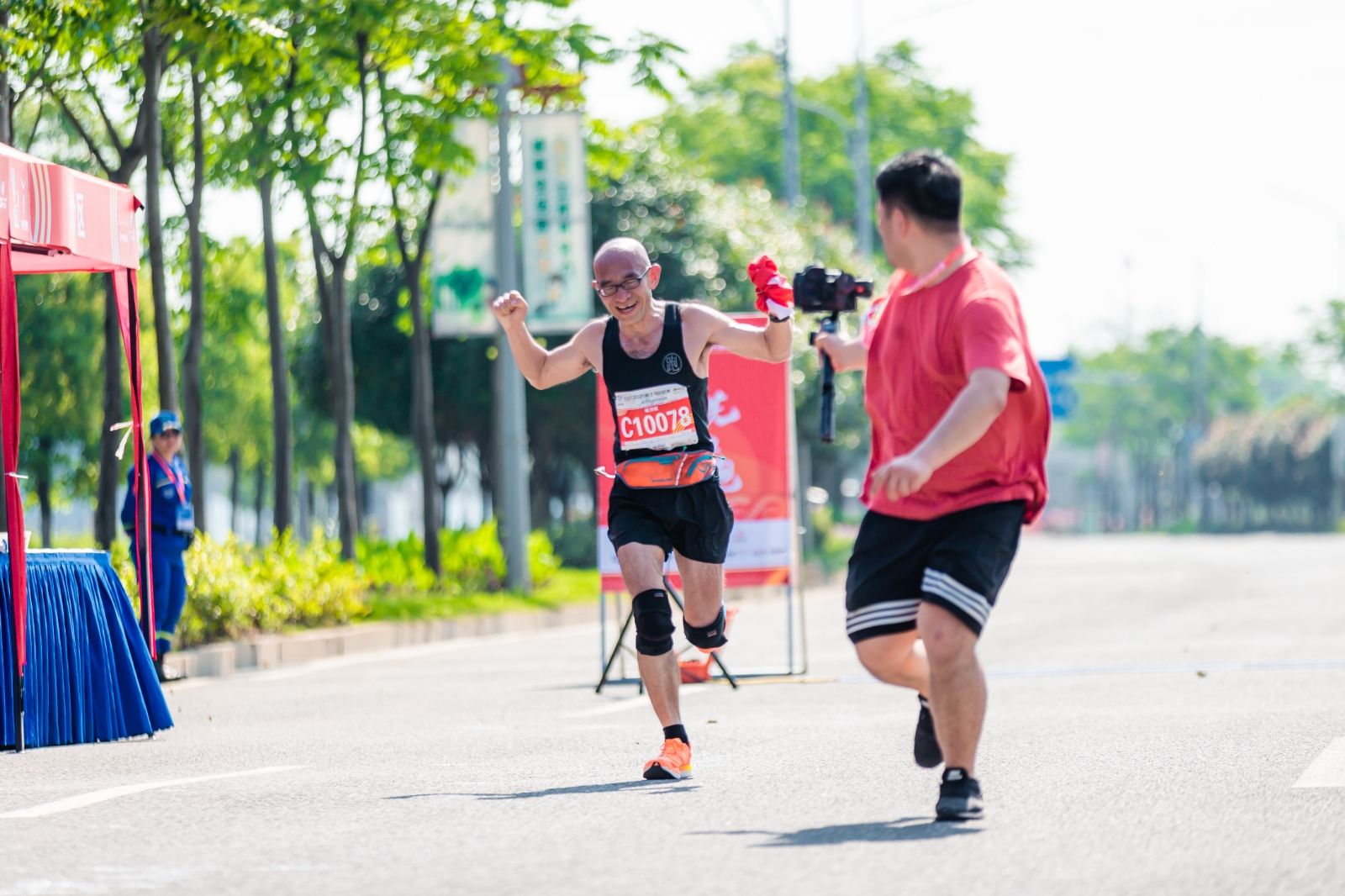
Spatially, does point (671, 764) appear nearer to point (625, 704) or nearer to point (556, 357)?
point (556, 357)

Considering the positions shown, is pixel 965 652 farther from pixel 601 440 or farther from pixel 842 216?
pixel 842 216

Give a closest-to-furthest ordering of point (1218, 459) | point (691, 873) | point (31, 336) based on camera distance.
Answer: point (691, 873), point (31, 336), point (1218, 459)

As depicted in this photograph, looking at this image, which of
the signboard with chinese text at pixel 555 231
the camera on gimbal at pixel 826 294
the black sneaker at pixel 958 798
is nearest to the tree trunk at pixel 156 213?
the signboard with chinese text at pixel 555 231

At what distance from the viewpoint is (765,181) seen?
2283 inches

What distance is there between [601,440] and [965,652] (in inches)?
276

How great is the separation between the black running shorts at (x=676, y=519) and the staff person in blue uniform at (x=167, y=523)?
6.32 m

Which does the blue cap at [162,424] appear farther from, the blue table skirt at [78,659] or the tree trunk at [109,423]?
the tree trunk at [109,423]

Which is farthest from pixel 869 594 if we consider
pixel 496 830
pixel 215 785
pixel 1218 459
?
pixel 1218 459

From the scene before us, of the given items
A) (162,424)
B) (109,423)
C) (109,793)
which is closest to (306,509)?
(109,423)

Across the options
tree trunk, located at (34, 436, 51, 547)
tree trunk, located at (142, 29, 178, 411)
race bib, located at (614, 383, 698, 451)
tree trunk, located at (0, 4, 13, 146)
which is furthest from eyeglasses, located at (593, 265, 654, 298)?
tree trunk, located at (34, 436, 51, 547)

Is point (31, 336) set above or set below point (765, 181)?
below

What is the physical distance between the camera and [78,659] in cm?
999

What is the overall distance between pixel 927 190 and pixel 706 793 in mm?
2102

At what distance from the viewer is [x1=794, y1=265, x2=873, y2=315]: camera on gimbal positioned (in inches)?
266
